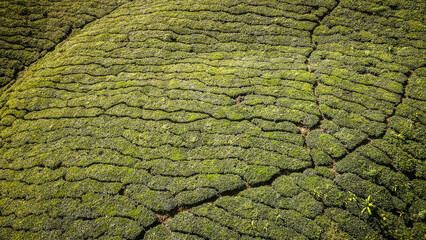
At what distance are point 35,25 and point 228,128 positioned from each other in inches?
429

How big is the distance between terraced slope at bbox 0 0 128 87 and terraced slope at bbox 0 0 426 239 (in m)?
0.89

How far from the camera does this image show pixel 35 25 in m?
11.4

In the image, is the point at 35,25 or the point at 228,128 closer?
the point at 228,128

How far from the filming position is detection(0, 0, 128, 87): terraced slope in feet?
34.5

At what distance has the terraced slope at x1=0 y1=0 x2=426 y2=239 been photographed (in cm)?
542

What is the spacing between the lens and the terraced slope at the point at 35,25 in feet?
34.5

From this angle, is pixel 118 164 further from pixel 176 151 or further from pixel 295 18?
pixel 295 18

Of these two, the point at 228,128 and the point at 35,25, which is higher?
the point at 35,25

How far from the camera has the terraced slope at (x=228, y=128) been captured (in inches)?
213

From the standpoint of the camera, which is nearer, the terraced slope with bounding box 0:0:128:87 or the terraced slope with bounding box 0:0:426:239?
the terraced slope with bounding box 0:0:426:239

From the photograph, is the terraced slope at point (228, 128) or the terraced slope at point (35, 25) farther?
the terraced slope at point (35, 25)

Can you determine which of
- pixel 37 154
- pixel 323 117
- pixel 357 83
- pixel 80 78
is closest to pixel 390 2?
pixel 357 83

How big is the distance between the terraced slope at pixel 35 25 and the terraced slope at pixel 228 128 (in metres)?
0.89

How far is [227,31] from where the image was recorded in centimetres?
959
